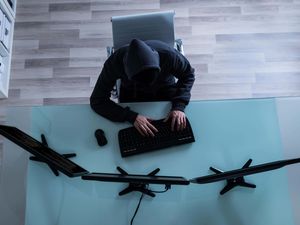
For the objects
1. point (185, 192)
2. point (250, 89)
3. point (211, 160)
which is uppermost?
point (250, 89)

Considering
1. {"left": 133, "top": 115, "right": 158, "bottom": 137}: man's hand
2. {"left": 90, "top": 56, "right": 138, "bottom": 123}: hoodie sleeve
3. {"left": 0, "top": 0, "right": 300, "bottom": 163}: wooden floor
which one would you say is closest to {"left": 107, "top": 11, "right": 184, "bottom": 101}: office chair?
{"left": 90, "top": 56, "right": 138, "bottom": 123}: hoodie sleeve

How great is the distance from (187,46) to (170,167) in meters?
1.52

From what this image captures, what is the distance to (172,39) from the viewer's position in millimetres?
1915

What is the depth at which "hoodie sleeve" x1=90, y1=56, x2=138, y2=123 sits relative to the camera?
1.68m

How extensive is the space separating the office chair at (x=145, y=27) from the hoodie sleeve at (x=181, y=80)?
0.21 metres

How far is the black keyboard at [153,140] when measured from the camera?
164cm

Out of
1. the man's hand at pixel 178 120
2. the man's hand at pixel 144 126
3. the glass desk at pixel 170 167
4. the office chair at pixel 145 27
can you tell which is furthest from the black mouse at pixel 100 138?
the office chair at pixel 145 27

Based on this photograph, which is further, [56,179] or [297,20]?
[297,20]

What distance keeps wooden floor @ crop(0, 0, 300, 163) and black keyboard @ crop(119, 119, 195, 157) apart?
3.48ft

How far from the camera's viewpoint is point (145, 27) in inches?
73.2

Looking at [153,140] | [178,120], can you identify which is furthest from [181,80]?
[153,140]

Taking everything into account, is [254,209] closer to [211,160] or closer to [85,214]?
[211,160]

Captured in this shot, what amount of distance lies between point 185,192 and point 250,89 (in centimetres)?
146

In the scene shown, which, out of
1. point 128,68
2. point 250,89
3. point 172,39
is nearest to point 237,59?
point 250,89
